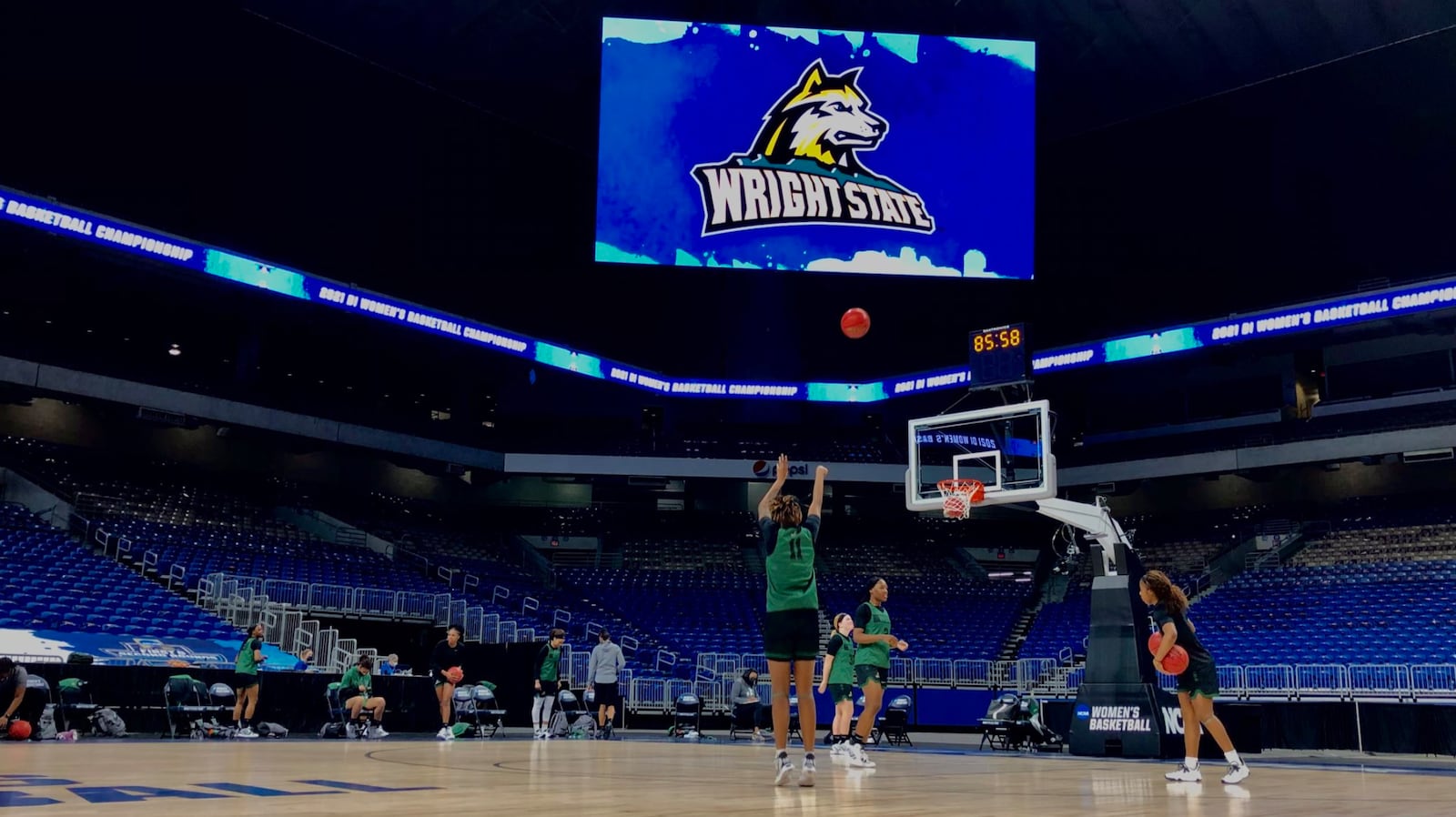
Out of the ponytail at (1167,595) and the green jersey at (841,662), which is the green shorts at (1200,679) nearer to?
the ponytail at (1167,595)

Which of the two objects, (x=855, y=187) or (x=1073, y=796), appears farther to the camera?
(x=855, y=187)

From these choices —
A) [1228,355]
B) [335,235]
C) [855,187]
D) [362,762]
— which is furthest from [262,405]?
[1228,355]

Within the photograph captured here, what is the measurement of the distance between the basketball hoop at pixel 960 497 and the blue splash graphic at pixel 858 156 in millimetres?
10894

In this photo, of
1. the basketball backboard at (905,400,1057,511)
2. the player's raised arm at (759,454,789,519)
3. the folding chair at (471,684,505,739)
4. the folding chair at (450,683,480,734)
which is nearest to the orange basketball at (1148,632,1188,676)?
the player's raised arm at (759,454,789,519)

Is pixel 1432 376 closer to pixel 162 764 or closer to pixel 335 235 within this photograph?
pixel 335 235

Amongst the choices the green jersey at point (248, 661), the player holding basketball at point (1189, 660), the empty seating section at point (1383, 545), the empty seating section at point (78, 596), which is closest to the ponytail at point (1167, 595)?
the player holding basketball at point (1189, 660)

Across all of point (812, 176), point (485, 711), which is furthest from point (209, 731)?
point (812, 176)

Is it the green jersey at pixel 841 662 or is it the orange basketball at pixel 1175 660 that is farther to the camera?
the green jersey at pixel 841 662

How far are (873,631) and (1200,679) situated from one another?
346 cm

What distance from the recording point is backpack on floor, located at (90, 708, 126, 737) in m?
17.3

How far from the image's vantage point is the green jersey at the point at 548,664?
20297 mm

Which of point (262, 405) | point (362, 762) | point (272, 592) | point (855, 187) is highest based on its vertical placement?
point (855, 187)

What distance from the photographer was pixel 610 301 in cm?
3716

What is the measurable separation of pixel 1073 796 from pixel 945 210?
74.6ft
